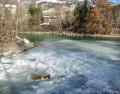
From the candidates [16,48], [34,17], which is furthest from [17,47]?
[34,17]

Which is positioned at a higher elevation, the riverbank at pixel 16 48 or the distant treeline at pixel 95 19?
the distant treeline at pixel 95 19

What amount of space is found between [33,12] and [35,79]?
93.6 ft

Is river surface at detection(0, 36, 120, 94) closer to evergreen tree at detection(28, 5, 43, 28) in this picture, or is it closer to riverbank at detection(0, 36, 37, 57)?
riverbank at detection(0, 36, 37, 57)

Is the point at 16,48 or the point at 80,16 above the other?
the point at 80,16

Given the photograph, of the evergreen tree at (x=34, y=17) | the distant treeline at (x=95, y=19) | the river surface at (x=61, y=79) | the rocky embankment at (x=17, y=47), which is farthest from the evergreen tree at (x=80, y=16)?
the river surface at (x=61, y=79)

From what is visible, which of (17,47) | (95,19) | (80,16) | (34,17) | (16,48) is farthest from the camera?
(34,17)

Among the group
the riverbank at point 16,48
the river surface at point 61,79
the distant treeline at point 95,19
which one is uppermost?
the distant treeline at point 95,19

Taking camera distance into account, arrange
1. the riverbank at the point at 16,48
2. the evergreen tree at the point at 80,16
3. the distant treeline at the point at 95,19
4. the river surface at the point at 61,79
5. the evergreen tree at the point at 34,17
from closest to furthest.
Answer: the river surface at the point at 61,79 → the riverbank at the point at 16,48 → the distant treeline at the point at 95,19 → the evergreen tree at the point at 80,16 → the evergreen tree at the point at 34,17

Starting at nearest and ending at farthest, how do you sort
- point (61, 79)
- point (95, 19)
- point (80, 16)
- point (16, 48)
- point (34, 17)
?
point (61, 79), point (16, 48), point (95, 19), point (80, 16), point (34, 17)

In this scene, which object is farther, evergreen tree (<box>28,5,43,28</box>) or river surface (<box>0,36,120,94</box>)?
evergreen tree (<box>28,5,43,28</box>)

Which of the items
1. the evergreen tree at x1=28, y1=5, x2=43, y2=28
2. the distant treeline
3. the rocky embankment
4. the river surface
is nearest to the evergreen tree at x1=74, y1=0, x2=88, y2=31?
the distant treeline

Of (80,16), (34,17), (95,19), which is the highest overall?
(34,17)

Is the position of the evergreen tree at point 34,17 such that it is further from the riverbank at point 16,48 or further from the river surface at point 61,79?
the river surface at point 61,79

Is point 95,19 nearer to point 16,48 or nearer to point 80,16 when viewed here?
point 80,16
